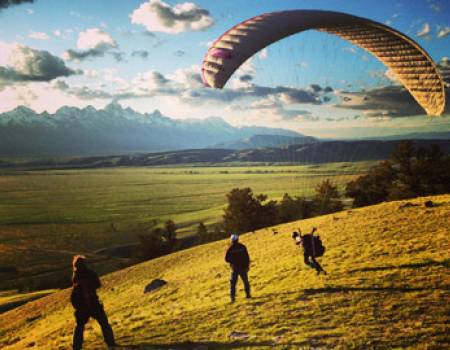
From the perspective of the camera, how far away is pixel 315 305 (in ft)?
34.6

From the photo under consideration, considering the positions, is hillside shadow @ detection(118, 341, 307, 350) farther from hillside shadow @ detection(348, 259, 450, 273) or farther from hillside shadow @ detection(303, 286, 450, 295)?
hillside shadow @ detection(348, 259, 450, 273)

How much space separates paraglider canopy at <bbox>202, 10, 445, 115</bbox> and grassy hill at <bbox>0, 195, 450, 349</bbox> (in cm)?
756

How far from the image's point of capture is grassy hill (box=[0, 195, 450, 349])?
28.4ft

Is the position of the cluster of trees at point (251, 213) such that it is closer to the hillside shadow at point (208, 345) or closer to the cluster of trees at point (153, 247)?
the cluster of trees at point (153, 247)

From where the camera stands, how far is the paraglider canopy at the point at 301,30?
14641 millimetres

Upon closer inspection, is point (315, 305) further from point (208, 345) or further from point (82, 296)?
point (82, 296)

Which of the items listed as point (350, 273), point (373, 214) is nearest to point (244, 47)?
point (350, 273)

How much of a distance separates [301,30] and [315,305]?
1238 centimetres

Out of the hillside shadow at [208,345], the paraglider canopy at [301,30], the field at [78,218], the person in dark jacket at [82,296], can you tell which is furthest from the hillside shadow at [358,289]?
the field at [78,218]

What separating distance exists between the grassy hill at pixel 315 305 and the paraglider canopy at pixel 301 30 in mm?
7558

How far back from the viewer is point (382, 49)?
60.5 feet

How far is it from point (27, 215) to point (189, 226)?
225 feet

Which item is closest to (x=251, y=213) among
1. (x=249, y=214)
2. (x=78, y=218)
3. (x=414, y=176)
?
(x=249, y=214)

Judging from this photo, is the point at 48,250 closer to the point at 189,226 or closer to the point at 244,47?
the point at 189,226
